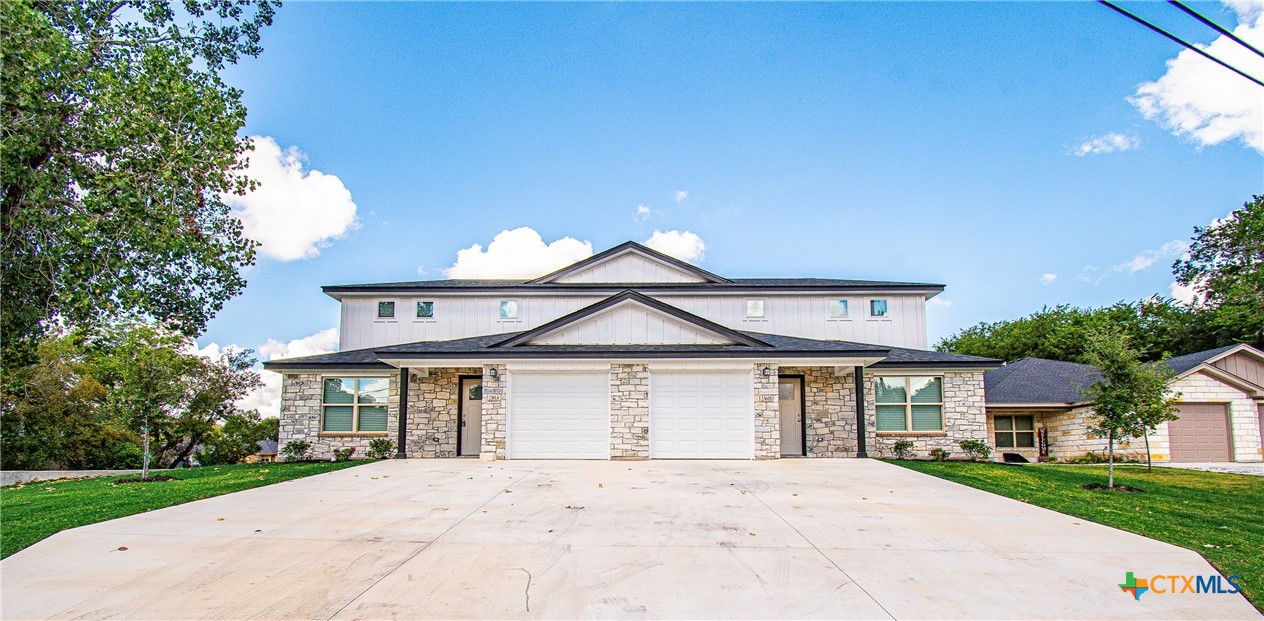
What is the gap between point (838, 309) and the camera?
67.3 feet

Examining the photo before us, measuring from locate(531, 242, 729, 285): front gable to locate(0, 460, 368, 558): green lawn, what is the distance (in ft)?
32.6

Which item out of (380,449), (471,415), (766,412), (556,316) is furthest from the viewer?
(556,316)

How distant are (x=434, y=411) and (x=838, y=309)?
1282 centimetres

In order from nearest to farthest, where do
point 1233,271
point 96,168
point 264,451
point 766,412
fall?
point 96,168
point 766,412
point 264,451
point 1233,271

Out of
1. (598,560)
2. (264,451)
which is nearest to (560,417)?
(598,560)

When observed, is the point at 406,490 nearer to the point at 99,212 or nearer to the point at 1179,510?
the point at 99,212

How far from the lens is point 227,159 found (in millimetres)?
8195

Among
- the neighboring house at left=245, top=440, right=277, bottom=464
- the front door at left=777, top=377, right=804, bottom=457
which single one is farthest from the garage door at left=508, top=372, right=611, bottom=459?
the neighboring house at left=245, top=440, right=277, bottom=464


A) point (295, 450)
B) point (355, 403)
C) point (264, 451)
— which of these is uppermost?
point (355, 403)

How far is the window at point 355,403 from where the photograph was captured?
17.9 m

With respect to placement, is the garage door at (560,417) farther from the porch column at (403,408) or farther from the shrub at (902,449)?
the shrub at (902,449)

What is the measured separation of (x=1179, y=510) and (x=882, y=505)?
15.4 feet

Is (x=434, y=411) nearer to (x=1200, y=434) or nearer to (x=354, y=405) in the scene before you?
(x=354, y=405)

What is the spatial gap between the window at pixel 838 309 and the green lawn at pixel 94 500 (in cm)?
1483
